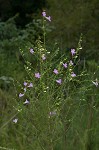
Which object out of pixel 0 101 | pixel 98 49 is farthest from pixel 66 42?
pixel 0 101

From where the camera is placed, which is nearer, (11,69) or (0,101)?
(0,101)

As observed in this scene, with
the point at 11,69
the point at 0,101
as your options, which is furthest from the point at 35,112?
the point at 11,69

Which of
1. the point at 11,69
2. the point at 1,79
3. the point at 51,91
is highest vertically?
the point at 11,69

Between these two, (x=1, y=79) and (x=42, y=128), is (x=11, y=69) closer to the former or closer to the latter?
(x=1, y=79)

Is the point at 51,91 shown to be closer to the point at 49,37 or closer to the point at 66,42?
the point at 66,42

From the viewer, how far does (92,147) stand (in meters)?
3.07

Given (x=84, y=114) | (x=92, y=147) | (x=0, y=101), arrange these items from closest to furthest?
(x=92, y=147)
(x=84, y=114)
(x=0, y=101)

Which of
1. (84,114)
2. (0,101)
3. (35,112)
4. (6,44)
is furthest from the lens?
(6,44)

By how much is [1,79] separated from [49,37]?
2520mm

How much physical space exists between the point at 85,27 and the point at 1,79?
Result: 2.19 m

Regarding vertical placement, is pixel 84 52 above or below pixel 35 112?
above

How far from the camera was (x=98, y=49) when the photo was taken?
261 inches

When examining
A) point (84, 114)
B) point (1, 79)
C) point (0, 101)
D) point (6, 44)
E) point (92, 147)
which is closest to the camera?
point (92, 147)

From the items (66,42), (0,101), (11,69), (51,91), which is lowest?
(51,91)
